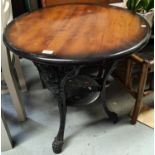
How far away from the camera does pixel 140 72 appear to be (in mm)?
1398

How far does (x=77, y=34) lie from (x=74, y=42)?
0.33 ft

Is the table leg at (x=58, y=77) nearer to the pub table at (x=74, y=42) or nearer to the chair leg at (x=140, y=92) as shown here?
the pub table at (x=74, y=42)

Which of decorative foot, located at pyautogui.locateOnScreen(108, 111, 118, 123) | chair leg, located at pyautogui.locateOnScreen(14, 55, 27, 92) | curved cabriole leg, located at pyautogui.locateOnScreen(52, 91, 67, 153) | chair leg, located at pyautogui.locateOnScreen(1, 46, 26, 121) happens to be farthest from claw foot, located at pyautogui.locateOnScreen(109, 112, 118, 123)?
chair leg, located at pyautogui.locateOnScreen(14, 55, 27, 92)

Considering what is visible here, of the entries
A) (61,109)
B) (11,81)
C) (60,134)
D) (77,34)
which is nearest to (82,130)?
(60,134)

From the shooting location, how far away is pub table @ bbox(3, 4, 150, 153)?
0.92m

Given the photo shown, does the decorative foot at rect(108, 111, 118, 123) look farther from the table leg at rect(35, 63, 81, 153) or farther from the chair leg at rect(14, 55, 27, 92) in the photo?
the chair leg at rect(14, 55, 27, 92)

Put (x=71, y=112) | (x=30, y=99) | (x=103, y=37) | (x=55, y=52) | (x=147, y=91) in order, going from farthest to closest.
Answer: (x=30, y=99), (x=71, y=112), (x=147, y=91), (x=103, y=37), (x=55, y=52)

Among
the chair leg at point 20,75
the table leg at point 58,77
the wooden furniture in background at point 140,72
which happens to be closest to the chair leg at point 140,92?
the wooden furniture in background at point 140,72

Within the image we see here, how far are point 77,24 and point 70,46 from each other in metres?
0.30

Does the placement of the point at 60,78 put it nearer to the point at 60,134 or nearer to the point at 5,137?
the point at 60,134

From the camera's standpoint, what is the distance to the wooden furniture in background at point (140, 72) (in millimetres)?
1300

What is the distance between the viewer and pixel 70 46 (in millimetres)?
982

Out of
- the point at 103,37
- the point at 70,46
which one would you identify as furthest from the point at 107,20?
the point at 70,46

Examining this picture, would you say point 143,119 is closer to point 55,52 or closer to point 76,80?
point 76,80
